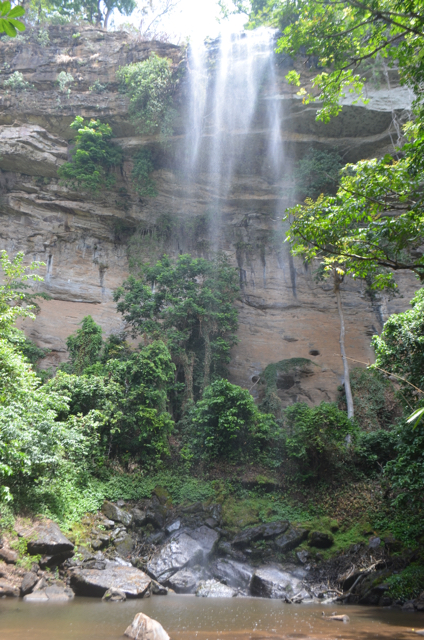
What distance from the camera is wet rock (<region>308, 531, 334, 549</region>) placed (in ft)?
33.4

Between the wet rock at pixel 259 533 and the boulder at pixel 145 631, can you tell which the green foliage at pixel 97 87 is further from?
the boulder at pixel 145 631

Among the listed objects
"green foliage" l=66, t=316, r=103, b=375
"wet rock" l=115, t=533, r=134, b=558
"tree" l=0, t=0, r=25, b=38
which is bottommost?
"wet rock" l=115, t=533, r=134, b=558

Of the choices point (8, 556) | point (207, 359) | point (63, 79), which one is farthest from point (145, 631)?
point (63, 79)

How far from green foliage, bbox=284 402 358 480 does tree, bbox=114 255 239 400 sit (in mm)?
4717

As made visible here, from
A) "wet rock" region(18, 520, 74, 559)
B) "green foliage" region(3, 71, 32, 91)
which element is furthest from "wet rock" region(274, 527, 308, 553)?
"green foliage" region(3, 71, 32, 91)

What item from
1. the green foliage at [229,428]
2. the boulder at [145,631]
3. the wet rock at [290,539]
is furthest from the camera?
the green foliage at [229,428]

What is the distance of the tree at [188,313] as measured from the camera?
1612 centimetres

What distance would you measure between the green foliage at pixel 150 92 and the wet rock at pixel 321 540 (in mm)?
17731

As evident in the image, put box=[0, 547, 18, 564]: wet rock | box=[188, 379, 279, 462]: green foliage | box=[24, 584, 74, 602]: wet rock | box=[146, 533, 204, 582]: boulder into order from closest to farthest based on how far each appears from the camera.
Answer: box=[24, 584, 74, 602]: wet rock
box=[0, 547, 18, 564]: wet rock
box=[146, 533, 204, 582]: boulder
box=[188, 379, 279, 462]: green foliage

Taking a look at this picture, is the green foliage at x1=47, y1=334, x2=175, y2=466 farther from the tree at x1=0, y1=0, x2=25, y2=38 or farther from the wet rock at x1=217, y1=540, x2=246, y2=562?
the tree at x1=0, y1=0, x2=25, y2=38

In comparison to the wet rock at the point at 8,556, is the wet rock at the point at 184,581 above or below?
below

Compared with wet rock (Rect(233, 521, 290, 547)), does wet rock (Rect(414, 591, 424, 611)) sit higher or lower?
lower

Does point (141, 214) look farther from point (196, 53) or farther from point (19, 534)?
point (19, 534)

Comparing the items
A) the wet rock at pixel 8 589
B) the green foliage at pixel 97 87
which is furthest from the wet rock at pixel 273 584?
the green foliage at pixel 97 87
